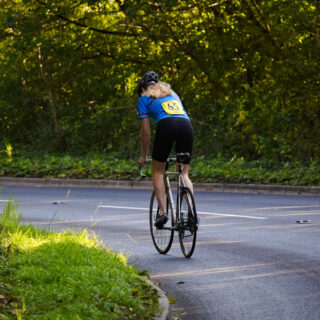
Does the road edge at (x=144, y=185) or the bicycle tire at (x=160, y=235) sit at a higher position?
the bicycle tire at (x=160, y=235)

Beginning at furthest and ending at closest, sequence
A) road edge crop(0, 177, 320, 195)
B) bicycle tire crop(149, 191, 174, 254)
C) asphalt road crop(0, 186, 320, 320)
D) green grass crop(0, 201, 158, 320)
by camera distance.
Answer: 1. road edge crop(0, 177, 320, 195)
2. bicycle tire crop(149, 191, 174, 254)
3. asphalt road crop(0, 186, 320, 320)
4. green grass crop(0, 201, 158, 320)

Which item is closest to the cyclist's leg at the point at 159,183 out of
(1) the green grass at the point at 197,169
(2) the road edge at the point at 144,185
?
(2) the road edge at the point at 144,185

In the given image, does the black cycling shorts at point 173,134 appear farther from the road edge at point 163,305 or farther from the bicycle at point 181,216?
the road edge at point 163,305

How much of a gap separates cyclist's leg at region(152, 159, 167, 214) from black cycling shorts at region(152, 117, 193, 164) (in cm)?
20

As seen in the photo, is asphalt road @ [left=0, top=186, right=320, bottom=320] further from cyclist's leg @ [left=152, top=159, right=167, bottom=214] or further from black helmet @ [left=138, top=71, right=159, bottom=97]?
Result: black helmet @ [left=138, top=71, right=159, bottom=97]

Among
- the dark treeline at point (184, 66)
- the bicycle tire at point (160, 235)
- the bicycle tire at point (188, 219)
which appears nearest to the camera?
the bicycle tire at point (188, 219)

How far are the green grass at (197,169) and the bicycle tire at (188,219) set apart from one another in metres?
8.76

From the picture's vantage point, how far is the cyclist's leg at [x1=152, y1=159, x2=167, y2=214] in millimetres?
8305

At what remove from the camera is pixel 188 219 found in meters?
8.07

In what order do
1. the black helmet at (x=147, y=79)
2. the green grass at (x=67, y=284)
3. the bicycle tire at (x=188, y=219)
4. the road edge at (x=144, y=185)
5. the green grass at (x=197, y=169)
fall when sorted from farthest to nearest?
the green grass at (x=197, y=169), the road edge at (x=144, y=185), the black helmet at (x=147, y=79), the bicycle tire at (x=188, y=219), the green grass at (x=67, y=284)

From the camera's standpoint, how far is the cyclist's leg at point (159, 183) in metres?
8.30

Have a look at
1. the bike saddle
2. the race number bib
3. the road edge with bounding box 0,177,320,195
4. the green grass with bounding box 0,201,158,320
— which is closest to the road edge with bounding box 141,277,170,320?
the green grass with bounding box 0,201,158,320

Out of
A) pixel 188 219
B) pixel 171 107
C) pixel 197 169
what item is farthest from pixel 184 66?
pixel 188 219

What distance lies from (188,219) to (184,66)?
1505cm
